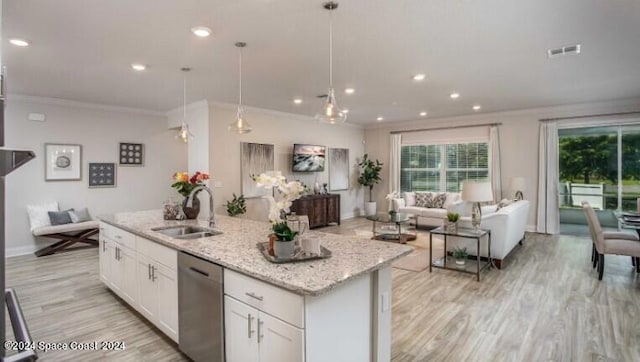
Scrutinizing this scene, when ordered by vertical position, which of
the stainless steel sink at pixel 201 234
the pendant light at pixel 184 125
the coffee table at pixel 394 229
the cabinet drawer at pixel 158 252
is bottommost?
the coffee table at pixel 394 229

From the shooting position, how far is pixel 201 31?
2.98 m

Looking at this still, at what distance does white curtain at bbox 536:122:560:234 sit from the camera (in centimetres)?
701

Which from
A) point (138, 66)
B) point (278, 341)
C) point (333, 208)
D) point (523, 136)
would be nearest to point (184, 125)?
point (138, 66)

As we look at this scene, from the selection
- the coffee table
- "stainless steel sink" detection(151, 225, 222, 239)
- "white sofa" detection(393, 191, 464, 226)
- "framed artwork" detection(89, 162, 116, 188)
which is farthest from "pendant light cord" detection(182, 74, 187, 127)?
"white sofa" detection(393, 191, 464, 226)

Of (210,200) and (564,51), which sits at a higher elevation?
Answer: (564,51)

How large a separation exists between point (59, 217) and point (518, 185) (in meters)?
8.68

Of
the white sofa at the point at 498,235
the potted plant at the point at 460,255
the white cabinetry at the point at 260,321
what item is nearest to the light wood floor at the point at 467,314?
the white sofa at the point at 498,235

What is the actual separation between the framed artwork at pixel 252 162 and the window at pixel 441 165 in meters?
4.06

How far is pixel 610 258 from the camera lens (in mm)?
5238

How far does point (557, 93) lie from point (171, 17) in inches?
237

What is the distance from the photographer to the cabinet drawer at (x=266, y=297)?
5.44ft

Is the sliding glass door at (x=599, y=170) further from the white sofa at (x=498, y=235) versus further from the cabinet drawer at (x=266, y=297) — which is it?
the cabinet drawer at (x=266, y=297)

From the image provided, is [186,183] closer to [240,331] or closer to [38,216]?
[240,331]

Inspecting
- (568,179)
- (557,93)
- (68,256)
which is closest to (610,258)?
(568,179)
